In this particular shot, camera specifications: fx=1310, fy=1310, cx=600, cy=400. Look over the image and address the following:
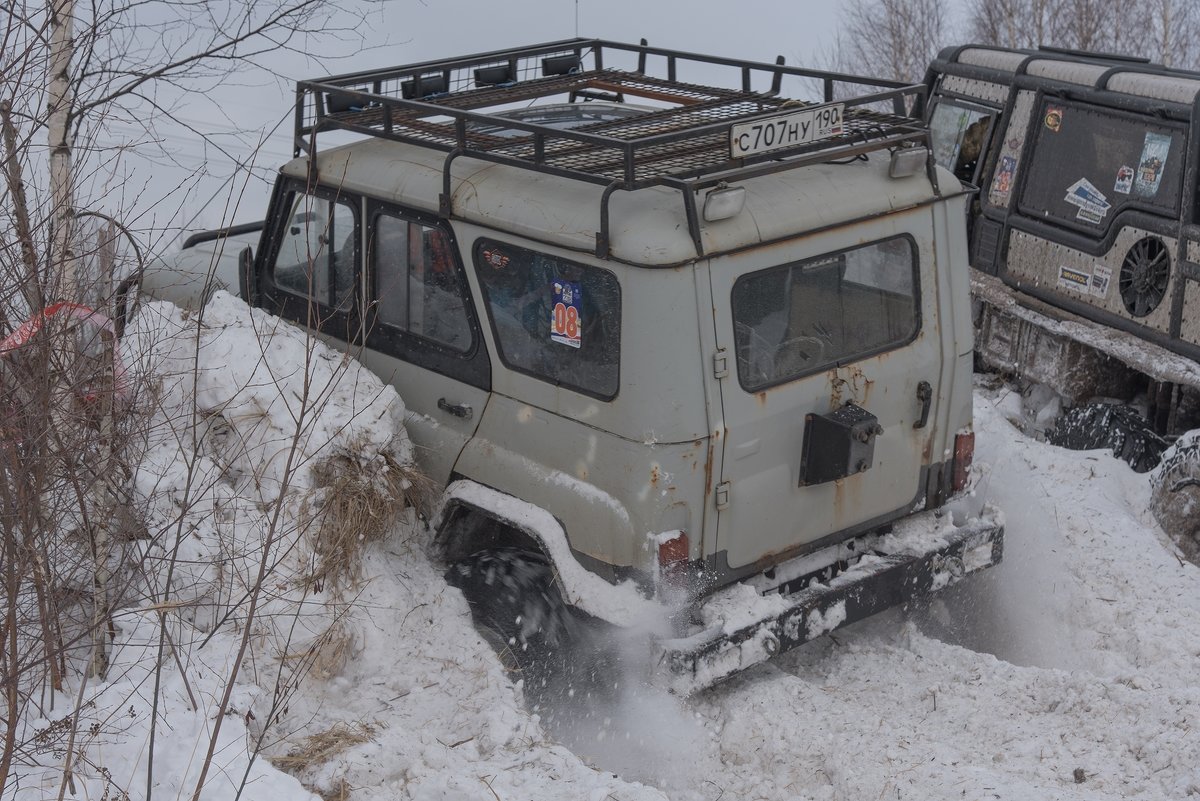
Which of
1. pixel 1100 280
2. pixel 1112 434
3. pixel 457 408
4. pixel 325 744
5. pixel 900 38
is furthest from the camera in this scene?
pixel 900 38

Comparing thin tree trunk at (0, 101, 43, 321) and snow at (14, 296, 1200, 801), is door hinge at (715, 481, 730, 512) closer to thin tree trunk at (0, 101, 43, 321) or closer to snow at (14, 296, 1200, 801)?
snow at (14, 296, 1200, 801)

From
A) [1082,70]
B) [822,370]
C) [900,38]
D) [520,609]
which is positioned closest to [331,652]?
[520,609]

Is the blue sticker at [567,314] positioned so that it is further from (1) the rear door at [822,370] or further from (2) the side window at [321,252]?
(2) the side window at [321,252]

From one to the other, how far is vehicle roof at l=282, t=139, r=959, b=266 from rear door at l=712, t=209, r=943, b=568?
0.27 ft

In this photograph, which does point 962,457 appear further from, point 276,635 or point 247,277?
point 247,277

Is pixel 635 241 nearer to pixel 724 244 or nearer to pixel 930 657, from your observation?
pixel 724 244

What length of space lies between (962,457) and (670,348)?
1.62m

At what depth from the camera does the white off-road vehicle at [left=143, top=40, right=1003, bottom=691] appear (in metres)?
4.39

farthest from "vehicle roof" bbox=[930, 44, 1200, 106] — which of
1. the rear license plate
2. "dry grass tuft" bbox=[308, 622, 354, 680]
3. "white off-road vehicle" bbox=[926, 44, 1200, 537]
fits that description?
"dry grass tuft" bbox=[308, 622, 354, 680]

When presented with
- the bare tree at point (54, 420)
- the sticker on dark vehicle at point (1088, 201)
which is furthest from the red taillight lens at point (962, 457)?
the bare tree at point (54, 420)

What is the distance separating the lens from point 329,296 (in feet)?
17.6

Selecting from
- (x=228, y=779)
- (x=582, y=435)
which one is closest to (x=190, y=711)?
(x=228, y=779)

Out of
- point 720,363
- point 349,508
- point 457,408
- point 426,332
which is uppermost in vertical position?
point 720,363

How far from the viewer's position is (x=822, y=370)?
4.75 metres
